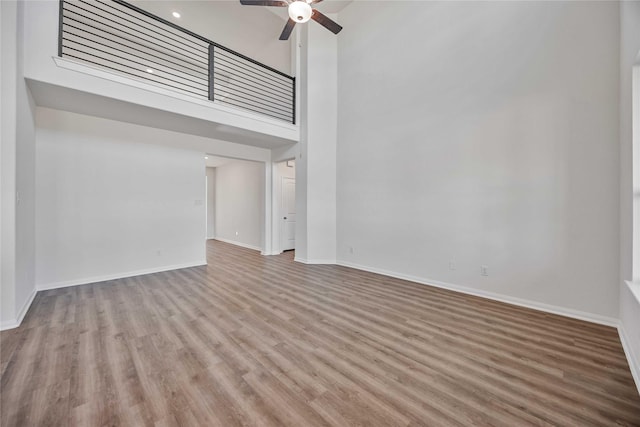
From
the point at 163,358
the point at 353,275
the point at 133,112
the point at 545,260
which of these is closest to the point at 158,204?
the point at 133,112

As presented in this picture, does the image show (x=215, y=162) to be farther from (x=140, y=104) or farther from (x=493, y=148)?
(x=493, y=148)

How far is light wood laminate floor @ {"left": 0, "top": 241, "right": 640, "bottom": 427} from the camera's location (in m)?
1.46

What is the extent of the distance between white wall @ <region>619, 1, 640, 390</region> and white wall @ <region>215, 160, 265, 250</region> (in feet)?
18.8

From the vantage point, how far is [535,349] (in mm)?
2141

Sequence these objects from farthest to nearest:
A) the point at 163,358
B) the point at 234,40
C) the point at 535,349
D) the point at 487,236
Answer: the point at 234,40 < the point at 487,236 < the point at 535,349 < the point at 163,358

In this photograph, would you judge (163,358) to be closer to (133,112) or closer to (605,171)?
(133,112)

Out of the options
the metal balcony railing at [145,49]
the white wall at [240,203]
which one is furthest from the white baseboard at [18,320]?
the white wall at [240,203]

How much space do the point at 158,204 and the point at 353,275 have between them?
378 cm

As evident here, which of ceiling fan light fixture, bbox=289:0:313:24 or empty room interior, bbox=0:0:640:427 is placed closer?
empty room interior, bbox=0:0:640:427

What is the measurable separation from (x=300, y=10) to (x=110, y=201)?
407 cm

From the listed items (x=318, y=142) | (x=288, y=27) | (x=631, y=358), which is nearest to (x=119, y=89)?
(x=288, y=27)

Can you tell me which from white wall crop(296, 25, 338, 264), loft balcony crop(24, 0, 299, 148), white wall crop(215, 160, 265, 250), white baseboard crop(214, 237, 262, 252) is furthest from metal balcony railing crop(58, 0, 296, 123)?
white baseboard crop(214, 237, 262, 252)

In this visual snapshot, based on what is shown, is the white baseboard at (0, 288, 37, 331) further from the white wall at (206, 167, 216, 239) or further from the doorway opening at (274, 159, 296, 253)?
the white wall at (206, 167, 216, 239)

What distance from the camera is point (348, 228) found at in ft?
16.7
